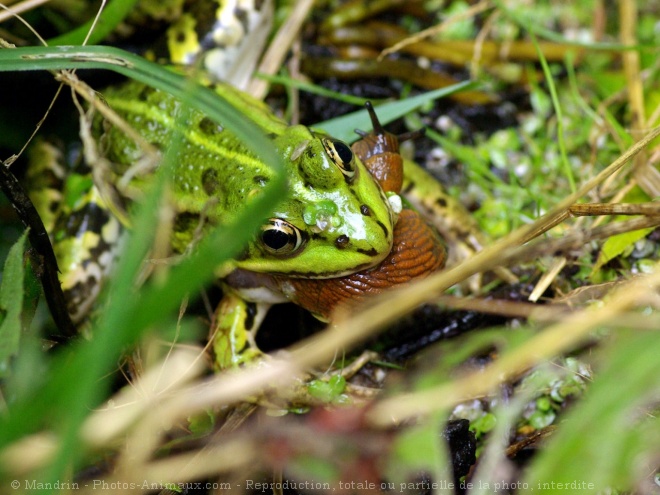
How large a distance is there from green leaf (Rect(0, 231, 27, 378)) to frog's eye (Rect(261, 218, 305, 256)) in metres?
0.62

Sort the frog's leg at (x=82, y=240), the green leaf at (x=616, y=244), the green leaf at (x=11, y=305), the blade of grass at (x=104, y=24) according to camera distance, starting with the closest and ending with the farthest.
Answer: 1. the green leaf at (x=11, y=305)
2. the green leaf at (x=616, y=244)
3. the blade of grass at (x=104, y=24)
4. the frog's leg at (x=82, y=240)

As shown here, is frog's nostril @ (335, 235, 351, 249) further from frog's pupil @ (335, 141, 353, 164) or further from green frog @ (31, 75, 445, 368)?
frog's pupil @ (335, 141, 353, 164)

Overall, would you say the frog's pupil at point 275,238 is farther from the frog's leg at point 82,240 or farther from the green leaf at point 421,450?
the frog's leg at point 82,240

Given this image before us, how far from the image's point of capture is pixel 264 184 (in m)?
1.83

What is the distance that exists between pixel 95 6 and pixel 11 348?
1608mm

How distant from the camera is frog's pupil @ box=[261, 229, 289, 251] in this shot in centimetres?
169

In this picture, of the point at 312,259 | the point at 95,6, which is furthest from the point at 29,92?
the point at 312,259

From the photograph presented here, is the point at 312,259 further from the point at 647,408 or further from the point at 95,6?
the point at 95,6

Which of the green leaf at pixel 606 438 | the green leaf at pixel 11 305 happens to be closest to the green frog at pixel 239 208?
the green leaf at pixel 11 305

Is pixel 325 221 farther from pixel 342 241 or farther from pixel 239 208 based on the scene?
pixel 239 208

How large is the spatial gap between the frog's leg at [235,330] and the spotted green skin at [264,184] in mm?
287

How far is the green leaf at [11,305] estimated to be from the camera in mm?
1359

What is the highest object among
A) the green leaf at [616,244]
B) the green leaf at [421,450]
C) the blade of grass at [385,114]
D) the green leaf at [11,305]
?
the blade of grass at [385,114]

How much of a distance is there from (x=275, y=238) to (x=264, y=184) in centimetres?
22
